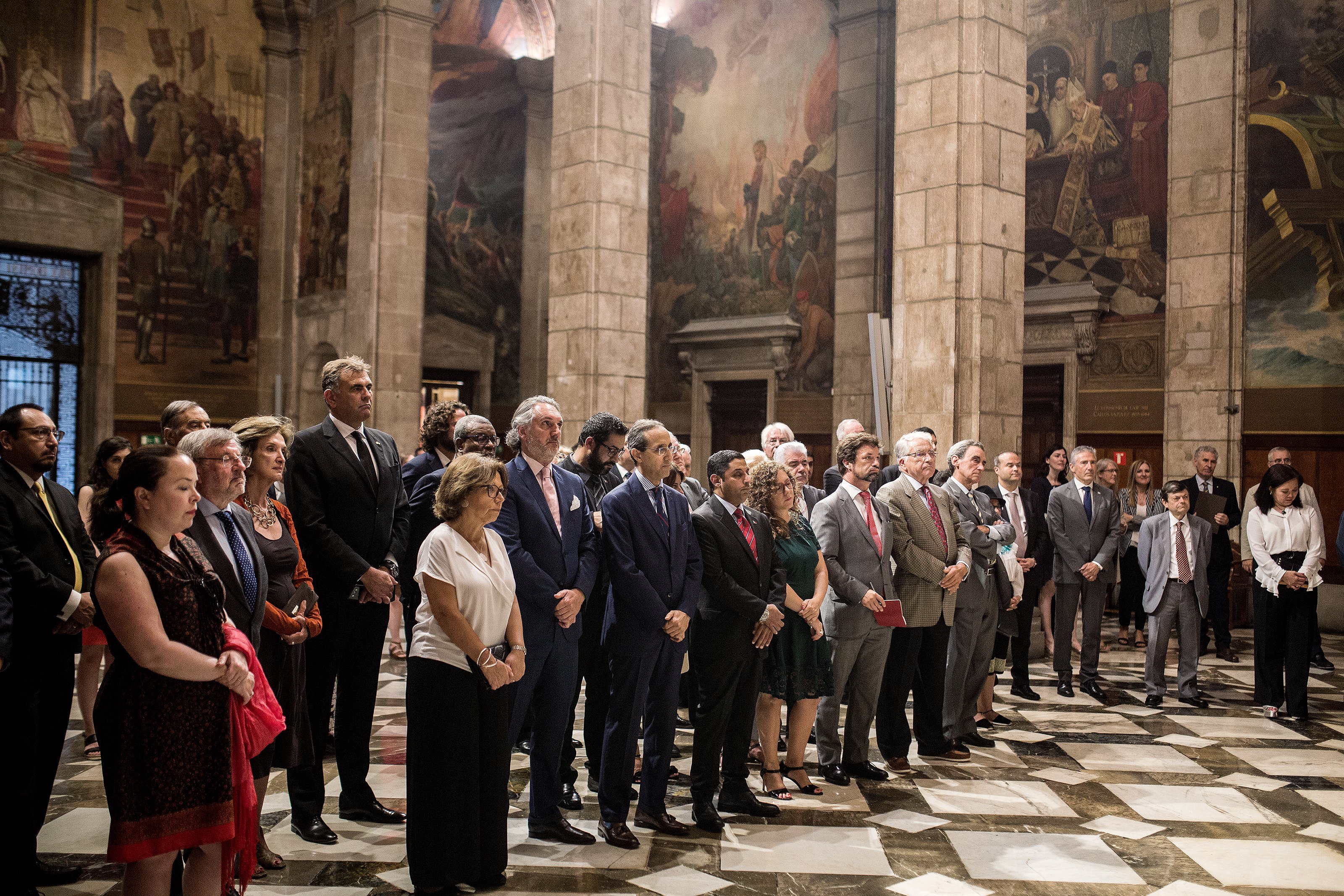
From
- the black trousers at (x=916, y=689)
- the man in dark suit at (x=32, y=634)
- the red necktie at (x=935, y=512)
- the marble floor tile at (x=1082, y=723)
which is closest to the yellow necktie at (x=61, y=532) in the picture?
the man in dark suit at (x=32, y=634)

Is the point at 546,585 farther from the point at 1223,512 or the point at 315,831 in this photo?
the point at 1223,512

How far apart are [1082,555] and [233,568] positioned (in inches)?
248

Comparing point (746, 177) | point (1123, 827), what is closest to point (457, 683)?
point (1123, 827)

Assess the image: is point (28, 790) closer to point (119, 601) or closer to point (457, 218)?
point (119, 601)

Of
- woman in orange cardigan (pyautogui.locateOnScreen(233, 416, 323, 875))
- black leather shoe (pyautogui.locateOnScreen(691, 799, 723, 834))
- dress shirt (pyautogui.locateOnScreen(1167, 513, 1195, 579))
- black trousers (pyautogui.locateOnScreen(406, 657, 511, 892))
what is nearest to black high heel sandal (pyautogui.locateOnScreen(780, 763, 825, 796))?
black leather shoe (pyautogui.locateOnScreen(691, 799, 723, 834))

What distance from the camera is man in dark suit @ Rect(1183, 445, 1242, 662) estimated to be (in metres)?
9.70

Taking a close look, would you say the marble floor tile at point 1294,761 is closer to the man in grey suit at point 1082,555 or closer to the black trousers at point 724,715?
the man in grey suit at point 1082,555

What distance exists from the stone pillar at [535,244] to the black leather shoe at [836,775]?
12904mm

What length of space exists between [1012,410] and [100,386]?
1196 centimetres

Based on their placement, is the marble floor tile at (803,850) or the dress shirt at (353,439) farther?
the dress shirt at (353,439)

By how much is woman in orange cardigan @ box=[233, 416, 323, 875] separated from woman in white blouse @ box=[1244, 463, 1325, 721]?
6.29m

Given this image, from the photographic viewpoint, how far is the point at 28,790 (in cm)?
378

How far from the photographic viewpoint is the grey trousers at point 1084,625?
7855mm

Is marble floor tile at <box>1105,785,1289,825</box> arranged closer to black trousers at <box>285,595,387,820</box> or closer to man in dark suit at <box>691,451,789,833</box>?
man in dark suit at <box>691,451,789,833</box>
